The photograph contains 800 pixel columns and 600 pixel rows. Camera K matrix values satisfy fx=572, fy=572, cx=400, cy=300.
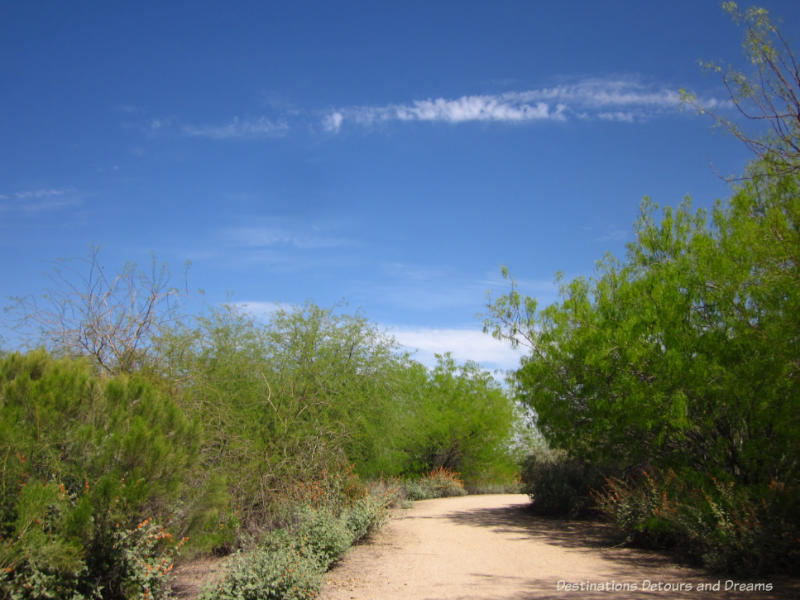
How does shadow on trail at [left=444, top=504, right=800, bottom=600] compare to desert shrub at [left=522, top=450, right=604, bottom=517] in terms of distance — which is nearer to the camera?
shadow on trail at [left=444, top=504, right=800, bottom=600]

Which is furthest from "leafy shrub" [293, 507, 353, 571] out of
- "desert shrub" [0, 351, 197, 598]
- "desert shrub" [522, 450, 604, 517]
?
"desert shrub" [522, 450, 604, 517]

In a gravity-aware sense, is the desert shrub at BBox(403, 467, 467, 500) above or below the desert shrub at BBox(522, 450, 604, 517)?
below

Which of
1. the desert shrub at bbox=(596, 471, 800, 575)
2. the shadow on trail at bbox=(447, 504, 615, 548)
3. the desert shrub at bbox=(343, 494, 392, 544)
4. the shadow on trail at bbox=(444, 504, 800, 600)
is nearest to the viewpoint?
the shadow on trail at bbox=(444, 504, 800, 600)

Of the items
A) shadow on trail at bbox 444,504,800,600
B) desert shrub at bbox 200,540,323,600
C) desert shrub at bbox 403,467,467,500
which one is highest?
desert shrub at bbox 200,540,323,600

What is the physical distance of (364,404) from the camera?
13523 millimetres

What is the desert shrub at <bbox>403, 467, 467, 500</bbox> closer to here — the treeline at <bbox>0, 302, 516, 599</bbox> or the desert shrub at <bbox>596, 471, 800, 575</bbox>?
the treeline at <bbox>0, 302, 516, 599</bbox>

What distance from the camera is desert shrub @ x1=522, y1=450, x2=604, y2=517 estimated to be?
14959 millimetres

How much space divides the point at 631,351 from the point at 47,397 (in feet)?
30.7

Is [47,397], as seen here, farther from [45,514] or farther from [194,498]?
[194,498]

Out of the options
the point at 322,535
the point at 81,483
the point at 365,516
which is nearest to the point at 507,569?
the point at 322,535

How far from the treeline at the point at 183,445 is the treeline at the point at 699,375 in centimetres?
449

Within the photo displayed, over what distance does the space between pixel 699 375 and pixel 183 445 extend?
8370 mm

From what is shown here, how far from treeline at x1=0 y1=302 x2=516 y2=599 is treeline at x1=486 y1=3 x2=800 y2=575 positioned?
449 centimetres

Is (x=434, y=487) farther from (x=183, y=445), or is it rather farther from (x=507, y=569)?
(x=183, y=445)
